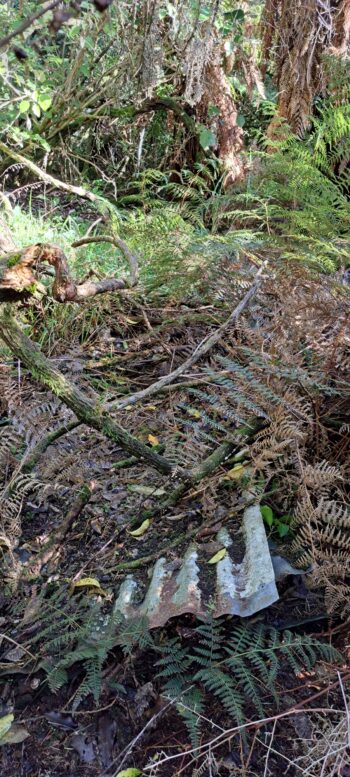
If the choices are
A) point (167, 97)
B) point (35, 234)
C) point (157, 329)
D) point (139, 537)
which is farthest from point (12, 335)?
point (167, 97)

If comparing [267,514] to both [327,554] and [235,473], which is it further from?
[327,554]

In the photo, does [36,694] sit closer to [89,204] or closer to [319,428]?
[319,428]

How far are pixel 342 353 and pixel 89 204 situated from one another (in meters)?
4.82

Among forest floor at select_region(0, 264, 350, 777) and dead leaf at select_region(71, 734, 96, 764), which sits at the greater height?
forest floor at select_region(0, 264, 350, 777)

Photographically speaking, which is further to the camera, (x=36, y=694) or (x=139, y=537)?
(x=139, y=537)

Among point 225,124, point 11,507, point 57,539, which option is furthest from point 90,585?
point 225,124

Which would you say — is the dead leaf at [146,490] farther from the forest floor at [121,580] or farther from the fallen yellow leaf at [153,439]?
the fallen yellow leaf at [153,439]

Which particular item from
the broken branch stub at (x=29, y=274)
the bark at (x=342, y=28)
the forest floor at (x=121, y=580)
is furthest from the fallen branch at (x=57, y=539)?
the bark at (x=342, y=28)

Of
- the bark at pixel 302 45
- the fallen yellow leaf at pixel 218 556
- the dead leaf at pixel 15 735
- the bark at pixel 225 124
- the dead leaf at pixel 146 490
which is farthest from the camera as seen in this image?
the bark at pixel 225 124

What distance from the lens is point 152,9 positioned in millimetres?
4469

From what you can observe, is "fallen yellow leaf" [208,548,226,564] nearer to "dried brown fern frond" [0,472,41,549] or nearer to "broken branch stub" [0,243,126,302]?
"dried brown fern frond" [0,472,41,549]

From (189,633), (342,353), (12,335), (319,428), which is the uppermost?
(12,335)

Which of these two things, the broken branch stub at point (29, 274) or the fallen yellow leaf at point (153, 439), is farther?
the fallen yellow leaf at point (153, 439)

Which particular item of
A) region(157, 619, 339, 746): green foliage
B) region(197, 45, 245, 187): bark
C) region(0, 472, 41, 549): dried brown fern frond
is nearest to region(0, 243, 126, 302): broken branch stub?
region(0, 472, 41, 549): dried brown fern frond
